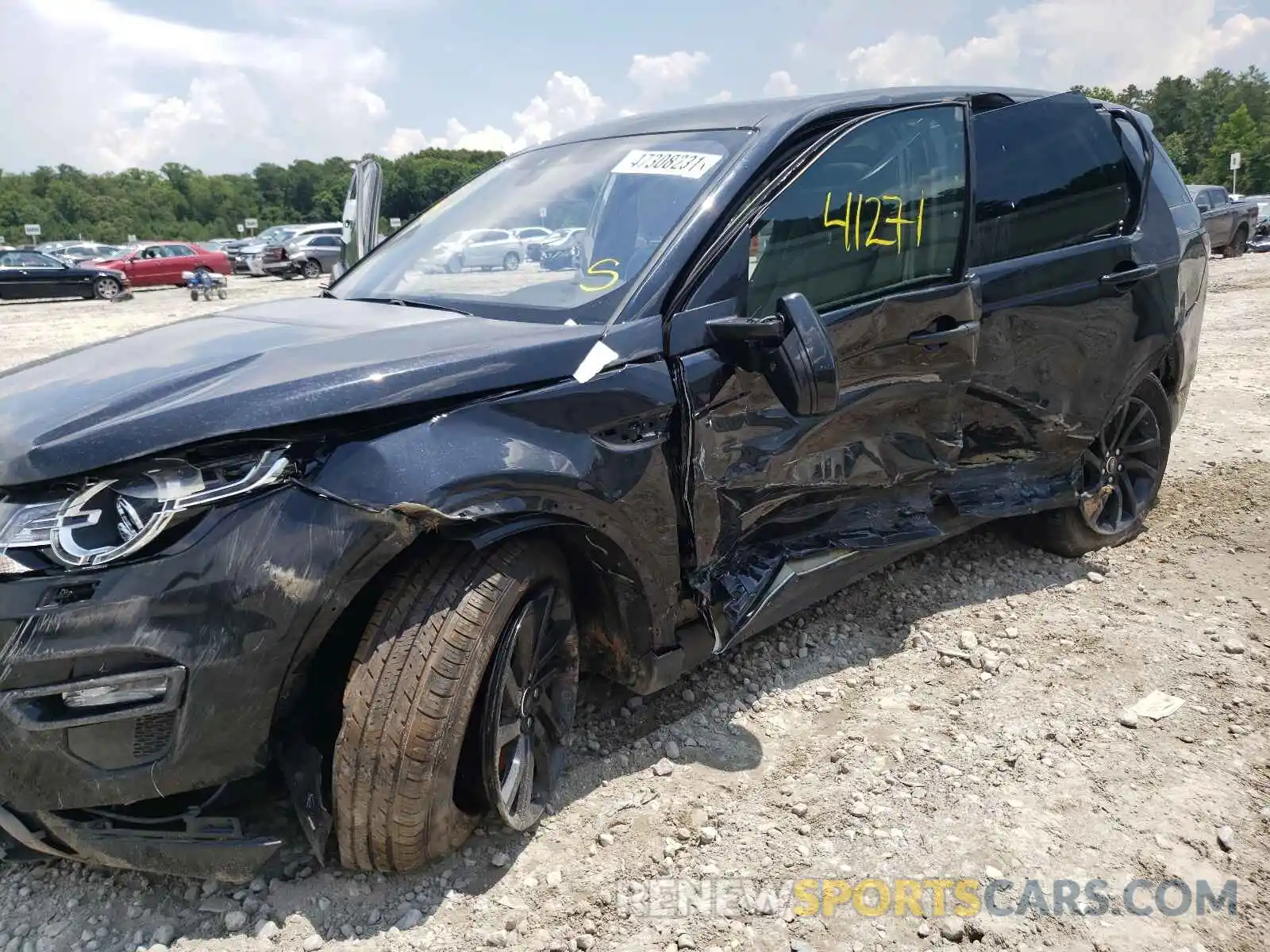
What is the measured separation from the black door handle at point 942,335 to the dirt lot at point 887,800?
112 cm

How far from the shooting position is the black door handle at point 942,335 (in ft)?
9.87

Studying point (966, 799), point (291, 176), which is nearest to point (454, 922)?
point (966, 799)

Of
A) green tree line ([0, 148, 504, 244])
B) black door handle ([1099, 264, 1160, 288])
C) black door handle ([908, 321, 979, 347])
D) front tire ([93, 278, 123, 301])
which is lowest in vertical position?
front tire ([93, 278, 123, 301])

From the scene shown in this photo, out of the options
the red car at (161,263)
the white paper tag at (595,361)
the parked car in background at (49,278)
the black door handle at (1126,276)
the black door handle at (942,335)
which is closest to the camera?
the white paper tag at (595,361)

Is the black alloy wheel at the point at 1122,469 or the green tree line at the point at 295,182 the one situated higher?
the green tree line at the point at 295,182

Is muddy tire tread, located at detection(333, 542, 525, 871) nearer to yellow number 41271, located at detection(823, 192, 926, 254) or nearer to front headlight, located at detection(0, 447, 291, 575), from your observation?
front headlight, located at detection(0, 447, 291, 575)

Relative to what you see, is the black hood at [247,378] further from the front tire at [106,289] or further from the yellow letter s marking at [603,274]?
the front tire at [106,289]

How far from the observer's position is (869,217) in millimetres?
2854

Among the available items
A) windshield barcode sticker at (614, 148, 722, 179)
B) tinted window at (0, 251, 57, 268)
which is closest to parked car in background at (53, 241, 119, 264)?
tinted window at (0, 251, 57, 268)

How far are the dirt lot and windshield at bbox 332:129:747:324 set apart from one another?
1.34 metres

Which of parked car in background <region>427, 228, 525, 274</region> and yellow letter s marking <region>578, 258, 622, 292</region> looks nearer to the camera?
yellow letter s marking <region>578, 258, 622, 292</region>

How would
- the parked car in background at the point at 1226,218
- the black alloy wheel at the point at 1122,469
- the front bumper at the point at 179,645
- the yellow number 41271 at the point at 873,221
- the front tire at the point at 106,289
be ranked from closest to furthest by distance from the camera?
the front bumper at the point at 179,645, the yellow number 41271 at the point at 873,221, the black alloy wheel at the point at 1122,469, the parked car in background at the point at 1226,218, the front tire at the point at 106,289

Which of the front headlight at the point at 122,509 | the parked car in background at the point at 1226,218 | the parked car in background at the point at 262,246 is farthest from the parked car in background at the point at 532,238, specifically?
the parked car in background at the point at 262,246

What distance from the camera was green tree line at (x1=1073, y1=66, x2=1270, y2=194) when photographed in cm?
5906
